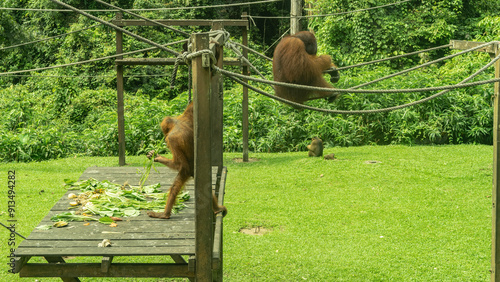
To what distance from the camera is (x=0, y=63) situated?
52.7 ft

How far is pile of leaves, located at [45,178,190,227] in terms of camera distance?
3.52 meters

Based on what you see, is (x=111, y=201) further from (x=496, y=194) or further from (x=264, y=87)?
(x=264, y=87)

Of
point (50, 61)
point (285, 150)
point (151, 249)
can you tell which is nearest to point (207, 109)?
point (151, 249)

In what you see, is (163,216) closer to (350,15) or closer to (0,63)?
(350,15)

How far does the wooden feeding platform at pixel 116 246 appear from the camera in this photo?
9.39 feet

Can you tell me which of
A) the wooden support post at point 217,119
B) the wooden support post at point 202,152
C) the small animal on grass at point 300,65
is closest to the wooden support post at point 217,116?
the wooden support post at point 217,119

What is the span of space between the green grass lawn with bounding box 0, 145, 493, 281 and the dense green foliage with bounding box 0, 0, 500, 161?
767mm

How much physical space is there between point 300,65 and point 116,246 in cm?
289

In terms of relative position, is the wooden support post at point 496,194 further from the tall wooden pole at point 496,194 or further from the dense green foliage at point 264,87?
the dense green foliage at point 264,87

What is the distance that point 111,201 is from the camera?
3.83 metres

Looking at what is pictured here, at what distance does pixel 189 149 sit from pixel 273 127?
256 inches

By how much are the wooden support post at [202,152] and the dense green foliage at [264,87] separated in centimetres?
499

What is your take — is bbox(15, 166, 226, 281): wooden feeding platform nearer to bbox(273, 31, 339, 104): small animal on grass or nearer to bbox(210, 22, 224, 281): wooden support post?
bbox(210, 22, 224, 281): wooden support post

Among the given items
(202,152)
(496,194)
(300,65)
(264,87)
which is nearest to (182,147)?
(202,152)
